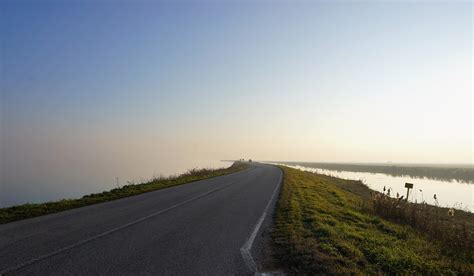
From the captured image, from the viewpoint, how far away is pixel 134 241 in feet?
22.4

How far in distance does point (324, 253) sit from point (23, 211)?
35.0ft

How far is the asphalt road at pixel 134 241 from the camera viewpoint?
17.1 feet

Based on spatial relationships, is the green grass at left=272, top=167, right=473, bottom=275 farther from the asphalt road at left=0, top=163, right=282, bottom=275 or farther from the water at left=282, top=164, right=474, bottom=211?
the water at left=282, top=164, right=474, bottom=211

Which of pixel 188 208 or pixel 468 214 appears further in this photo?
pixel 468 214

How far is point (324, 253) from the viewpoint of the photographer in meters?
6.33

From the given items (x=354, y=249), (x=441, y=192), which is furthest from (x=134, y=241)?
(x=441, y=192)

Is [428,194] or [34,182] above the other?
[34,182]

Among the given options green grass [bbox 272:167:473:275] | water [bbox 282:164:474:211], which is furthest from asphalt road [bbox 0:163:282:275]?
water [bbox 282:164:474:211]

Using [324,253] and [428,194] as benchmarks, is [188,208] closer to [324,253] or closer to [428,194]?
[324,253]

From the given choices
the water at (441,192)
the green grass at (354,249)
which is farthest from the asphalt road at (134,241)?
the water at (441,192)

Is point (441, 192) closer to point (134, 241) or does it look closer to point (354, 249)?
point (354, 249)

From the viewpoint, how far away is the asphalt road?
5219mm

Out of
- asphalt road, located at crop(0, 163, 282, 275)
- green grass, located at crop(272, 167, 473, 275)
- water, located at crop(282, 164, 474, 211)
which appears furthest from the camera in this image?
water, located at crop(282, 164, 474, 211)

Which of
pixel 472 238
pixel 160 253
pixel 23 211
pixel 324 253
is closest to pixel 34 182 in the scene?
pixel 23 211
